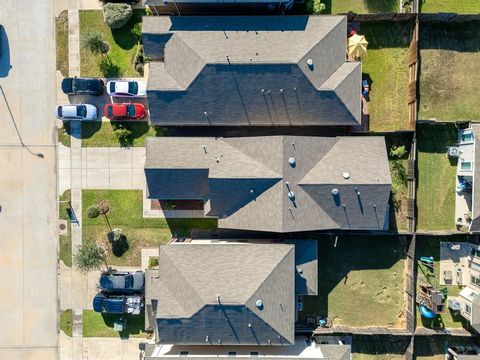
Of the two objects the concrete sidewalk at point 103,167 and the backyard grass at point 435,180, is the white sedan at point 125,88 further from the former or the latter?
the backyard grass at point 435,180

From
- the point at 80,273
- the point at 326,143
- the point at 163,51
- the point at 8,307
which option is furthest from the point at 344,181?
the point at 8,307

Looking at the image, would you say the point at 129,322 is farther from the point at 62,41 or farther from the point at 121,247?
the point at 62,41

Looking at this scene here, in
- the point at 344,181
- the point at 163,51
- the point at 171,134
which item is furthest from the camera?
the point at 171,134

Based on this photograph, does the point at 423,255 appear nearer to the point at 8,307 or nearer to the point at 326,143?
the point at 326,143

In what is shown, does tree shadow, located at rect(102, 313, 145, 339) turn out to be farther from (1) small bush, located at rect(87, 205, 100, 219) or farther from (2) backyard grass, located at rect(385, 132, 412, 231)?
(2) backyard grass, located at rect(385, 132, 412, 231)

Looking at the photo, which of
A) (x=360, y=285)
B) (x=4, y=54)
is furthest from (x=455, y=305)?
(x=4, y=54)

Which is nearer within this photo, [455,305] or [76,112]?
[455,305]

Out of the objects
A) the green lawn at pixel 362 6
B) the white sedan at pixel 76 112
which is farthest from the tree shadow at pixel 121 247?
the green lawn at pixel 362 6
